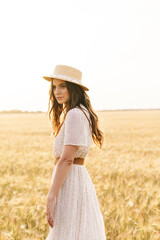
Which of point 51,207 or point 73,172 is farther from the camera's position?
point 73,172

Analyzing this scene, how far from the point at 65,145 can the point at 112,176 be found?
4157mm

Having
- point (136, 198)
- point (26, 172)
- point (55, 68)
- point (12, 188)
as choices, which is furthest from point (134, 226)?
point (26, 172)

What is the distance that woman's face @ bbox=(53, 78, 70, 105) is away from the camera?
2080 mm

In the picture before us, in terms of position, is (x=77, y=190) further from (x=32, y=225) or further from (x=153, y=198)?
(x=153, y=198)

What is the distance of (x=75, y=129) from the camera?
1.91 m

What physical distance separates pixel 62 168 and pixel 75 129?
10.8 inches

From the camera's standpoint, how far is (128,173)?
6090 mm

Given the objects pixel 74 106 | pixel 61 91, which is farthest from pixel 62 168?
pixel 61 91

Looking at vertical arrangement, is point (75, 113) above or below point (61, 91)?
below

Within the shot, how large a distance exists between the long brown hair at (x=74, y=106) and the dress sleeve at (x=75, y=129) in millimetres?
102

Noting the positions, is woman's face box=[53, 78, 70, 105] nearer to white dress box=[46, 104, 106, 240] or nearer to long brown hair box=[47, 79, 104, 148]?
long brown hair box=[47, 79, 104, 148]

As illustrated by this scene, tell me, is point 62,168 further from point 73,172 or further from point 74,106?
point 74,106

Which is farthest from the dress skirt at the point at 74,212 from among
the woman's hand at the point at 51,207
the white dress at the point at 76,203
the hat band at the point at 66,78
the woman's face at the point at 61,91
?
the hat band at the point at 66,78

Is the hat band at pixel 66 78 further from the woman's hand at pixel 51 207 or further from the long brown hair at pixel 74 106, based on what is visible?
the woman's hand at pixel 51 207
